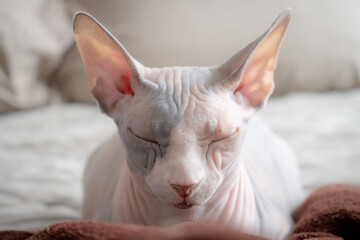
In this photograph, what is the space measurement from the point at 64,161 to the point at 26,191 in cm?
25

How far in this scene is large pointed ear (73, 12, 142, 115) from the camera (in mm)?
776

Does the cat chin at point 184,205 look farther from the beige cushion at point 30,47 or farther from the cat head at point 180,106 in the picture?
the beige cushion at point 30,47

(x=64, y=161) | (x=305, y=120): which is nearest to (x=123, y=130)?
(x=64, y=161)

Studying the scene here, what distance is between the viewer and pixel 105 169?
1.06 meters

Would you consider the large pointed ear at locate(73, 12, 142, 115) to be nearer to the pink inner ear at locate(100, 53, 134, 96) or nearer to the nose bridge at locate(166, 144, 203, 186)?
the pink inner ear at locate(100, 53, 134, 96)

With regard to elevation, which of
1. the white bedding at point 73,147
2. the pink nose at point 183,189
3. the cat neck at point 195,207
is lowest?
the white bedding at point 73,147

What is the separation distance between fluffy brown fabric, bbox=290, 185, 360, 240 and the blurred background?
68 cm

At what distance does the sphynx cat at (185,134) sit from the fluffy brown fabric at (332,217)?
8cm

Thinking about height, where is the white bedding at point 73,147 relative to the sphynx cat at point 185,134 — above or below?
below

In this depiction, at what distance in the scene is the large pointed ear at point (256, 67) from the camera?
78 centimetres

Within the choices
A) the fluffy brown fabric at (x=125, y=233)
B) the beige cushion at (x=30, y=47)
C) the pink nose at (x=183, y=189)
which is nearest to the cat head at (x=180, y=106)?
the pink nose at (x=183, y=189)

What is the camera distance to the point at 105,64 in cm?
84

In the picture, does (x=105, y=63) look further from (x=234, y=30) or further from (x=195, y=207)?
(x=234, y=30)

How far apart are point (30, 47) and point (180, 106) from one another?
1.32m
